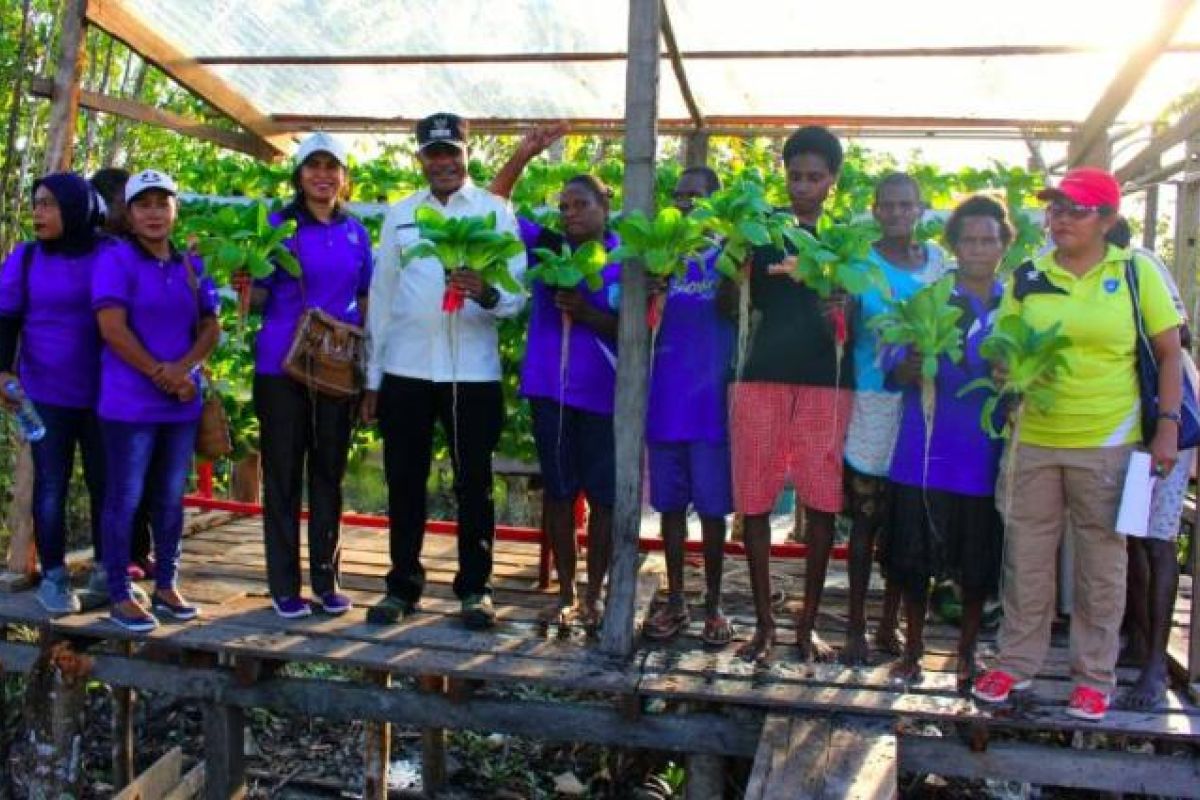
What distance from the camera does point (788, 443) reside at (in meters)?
3.89

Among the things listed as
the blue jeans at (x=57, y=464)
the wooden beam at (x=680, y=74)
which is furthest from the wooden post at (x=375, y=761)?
the wooden beam at (x=680, y=74)

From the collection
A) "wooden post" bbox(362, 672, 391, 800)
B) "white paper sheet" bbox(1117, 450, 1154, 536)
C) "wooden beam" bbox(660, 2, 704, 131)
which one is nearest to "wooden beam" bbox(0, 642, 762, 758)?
Answer: "wooden post" bbox(362, 672, 391, 800)

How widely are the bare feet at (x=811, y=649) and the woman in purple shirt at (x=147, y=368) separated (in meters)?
2.50

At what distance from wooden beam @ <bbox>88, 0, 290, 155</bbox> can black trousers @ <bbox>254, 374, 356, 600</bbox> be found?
256 centimetres

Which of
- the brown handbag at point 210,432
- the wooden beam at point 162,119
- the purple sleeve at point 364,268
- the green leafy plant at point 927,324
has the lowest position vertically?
the brown handbag at point 210,432

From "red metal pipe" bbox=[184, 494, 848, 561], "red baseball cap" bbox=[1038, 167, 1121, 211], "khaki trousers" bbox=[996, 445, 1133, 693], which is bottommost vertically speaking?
"red metal pipe" bbox=[184, 494, 848, 561]

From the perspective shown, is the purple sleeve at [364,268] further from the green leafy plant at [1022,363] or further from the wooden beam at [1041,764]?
the wooden beam at [1041,764]

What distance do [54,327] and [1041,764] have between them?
4.06 meters

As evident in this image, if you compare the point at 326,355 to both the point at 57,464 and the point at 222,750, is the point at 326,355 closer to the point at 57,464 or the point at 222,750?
the point at 57,464

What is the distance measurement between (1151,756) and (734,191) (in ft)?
7.93

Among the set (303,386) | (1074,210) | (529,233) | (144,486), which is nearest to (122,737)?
(144,486)

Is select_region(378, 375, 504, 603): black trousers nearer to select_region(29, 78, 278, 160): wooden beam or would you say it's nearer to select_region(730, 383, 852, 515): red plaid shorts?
select_region(730, 383, 852, 515): red plaid shorts

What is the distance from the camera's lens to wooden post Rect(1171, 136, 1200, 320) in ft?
16.3

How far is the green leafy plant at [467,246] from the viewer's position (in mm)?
3773
